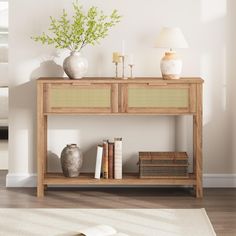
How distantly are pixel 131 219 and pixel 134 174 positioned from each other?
0.93 meters

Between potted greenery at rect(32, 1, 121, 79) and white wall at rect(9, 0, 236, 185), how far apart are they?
0.21 feet

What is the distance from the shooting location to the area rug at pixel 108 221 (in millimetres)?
4590

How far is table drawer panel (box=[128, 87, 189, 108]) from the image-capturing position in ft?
18.0

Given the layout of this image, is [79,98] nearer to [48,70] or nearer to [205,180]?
[48,70]

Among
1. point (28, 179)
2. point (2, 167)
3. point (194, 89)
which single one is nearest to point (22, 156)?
point (28, 179)

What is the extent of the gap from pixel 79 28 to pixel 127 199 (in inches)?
51.6

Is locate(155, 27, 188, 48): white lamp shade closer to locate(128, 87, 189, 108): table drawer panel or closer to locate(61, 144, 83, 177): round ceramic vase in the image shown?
locate(128, 87, 189, 108): table drawer panel

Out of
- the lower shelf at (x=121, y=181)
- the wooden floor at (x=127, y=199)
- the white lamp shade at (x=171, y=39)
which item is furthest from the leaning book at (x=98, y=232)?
the white lamp shade at (x=171, y=39)

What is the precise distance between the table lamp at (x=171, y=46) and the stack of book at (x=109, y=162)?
637 mm

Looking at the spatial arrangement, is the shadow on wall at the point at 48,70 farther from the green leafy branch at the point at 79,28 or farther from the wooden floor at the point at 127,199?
the wooden floor at the point at 127,199

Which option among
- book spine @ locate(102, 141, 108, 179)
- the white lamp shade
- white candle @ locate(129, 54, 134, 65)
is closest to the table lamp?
the white lamp shade

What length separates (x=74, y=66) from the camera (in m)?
5.48

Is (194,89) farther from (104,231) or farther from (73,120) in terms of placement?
(104,231)

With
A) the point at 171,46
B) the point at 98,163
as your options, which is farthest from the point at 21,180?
the point at 171,46
